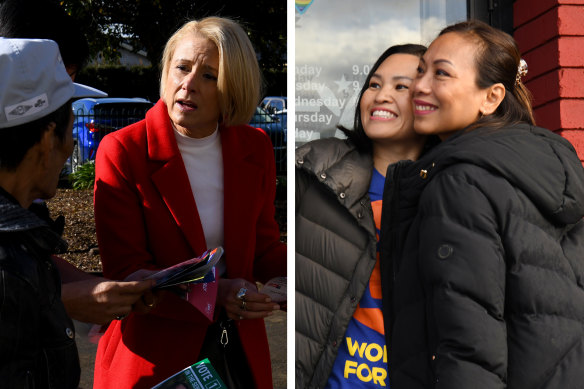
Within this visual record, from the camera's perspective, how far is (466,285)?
160 centimetres

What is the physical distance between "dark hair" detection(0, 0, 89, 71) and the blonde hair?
32cm

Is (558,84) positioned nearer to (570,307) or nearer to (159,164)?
(570,307)

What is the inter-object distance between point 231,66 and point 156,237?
2.11ft

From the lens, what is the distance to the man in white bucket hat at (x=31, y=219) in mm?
1294

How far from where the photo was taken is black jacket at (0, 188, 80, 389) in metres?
1.28

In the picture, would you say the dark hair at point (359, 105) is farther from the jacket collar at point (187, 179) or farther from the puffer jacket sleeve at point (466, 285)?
the jacket collar at point (187, 179)

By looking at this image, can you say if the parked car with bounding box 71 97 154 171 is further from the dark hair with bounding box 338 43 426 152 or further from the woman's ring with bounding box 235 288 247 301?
the dark hair with bounding box 338 43 426 152

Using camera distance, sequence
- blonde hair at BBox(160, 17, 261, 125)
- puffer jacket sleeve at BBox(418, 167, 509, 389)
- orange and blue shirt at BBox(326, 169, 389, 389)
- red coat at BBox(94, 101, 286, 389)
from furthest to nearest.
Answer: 1. blonde hair at BBox(160, 17, 261, 125)
2. red coat at BBox(94, 101, 286, 389)
3. orange and blue shirt at BBox(326, 169, 389, 389)
4. puffer jacket sleeve at BBox(418, 167, 509, 389)

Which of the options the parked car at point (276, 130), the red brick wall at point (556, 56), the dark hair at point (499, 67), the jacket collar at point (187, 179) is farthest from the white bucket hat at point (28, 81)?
the parked car at point (276, 130)

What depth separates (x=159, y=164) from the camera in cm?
215

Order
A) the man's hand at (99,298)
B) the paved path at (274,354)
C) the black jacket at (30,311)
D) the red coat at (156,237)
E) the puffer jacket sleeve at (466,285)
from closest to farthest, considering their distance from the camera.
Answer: the black jacket at (30,311)
the puffer jacket sleeve at (466,285)
the man's hand at (99,298)
the red coat at (156,237)
the paved path at (274,354)

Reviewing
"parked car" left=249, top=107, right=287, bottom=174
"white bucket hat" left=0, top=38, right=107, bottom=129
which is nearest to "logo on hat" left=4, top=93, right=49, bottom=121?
"white bucket hat" left=0, top=38, right=107, bottom=129

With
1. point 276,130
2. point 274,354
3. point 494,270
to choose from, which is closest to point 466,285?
point 494,270

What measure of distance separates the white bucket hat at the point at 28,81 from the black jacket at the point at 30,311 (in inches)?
7.2
